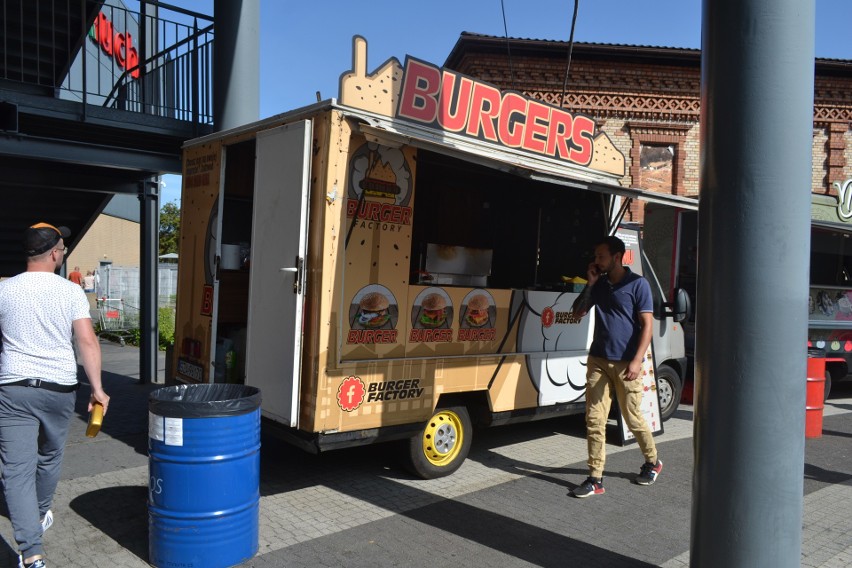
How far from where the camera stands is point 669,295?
10.1 m

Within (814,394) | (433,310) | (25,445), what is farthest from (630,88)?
(25,445)

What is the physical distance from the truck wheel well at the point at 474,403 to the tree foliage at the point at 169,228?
153ft

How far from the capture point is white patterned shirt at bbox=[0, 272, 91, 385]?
12.0ft

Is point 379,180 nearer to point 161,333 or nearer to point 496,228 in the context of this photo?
point 496,228

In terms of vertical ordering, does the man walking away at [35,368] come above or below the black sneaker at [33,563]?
above

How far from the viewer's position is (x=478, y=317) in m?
5.84

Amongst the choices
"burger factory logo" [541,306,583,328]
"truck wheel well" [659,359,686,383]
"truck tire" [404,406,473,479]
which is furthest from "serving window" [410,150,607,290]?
"truck wheel well" [659,359,686,383]

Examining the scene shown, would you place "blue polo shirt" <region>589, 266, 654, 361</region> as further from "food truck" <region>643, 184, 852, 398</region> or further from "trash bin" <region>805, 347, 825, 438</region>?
"food truck" <region>643, 184, 852, 398</region>

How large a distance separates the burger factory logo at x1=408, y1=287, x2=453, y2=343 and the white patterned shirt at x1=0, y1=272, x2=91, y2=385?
2.43 meters

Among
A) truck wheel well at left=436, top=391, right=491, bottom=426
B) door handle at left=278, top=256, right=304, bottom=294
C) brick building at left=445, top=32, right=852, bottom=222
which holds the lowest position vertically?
truck wheel well at left=436, top=391, right=491, bottom=426

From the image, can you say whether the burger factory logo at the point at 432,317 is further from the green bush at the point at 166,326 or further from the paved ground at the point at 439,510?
the green bush at the point at 166,326

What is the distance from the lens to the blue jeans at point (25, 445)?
3.58 metres

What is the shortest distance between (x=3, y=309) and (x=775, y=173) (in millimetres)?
3971

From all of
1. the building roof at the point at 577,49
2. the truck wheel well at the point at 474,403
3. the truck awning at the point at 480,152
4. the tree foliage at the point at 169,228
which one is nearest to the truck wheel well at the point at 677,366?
the truck awning at the point at 480,152
